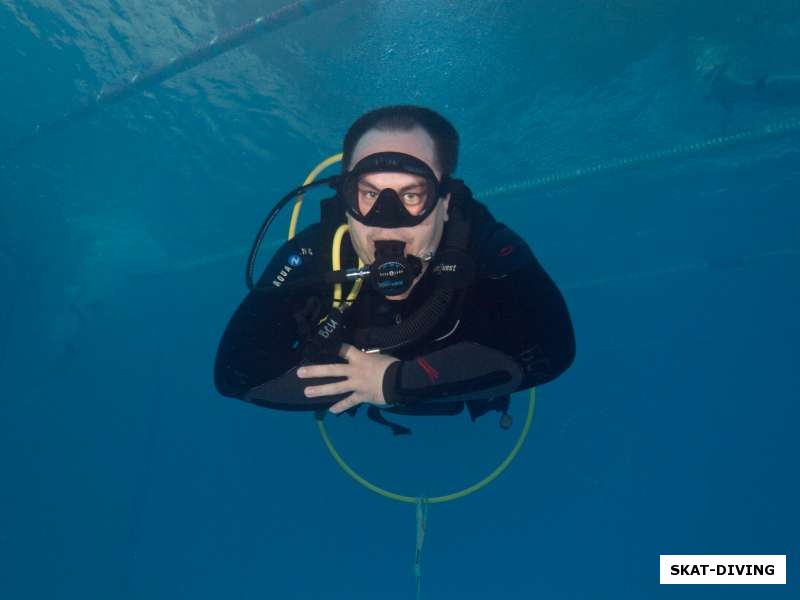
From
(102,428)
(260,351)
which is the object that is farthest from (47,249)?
(260,351)

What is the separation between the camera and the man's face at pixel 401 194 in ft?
8.36

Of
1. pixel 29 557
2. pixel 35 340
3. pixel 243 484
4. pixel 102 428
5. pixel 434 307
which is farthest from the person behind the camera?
pixel 35 340

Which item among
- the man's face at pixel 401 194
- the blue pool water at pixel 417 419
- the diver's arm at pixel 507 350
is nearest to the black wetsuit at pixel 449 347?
the diver's arm at pixel 507 350

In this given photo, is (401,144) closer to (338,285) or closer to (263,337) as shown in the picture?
(338,285)

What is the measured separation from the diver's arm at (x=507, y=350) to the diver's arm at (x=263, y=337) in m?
0.59

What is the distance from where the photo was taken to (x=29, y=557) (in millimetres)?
12531

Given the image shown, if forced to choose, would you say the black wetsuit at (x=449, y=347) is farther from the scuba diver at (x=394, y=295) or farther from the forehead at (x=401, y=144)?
the forehead at (x=401, y=144)

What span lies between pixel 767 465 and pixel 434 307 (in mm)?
10838

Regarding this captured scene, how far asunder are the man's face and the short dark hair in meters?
0.05

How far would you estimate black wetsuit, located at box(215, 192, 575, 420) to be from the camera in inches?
97.2

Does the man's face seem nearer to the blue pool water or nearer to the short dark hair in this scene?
the short dark hair

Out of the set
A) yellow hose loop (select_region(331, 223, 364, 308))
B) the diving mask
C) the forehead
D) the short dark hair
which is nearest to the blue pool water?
the short dark hair

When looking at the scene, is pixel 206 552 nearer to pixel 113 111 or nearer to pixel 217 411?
pixel 217 411

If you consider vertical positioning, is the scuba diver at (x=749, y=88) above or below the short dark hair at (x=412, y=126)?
above
